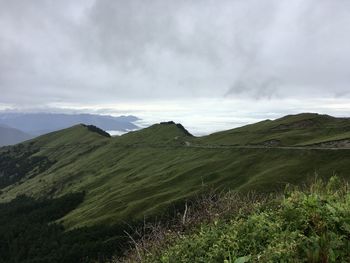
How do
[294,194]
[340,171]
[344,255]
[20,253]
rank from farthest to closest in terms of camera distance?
[20,253], [340,171], [294,194], [344,255]

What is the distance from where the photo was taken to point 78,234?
173875mm

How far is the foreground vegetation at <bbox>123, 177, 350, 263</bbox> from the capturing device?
45.4 feet

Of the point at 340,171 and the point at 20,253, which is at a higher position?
the point at 340,171

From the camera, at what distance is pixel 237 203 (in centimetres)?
2183

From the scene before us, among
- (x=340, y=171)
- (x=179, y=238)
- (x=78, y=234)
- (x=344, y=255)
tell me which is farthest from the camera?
(x=78, y=234)

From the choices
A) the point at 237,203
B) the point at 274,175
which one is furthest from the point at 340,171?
the point at 237,203

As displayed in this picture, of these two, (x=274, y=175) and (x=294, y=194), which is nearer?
(x=294, y=194)

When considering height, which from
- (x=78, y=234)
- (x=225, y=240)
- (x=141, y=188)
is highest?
(x=225, y=240)

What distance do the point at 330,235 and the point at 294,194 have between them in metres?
3.91

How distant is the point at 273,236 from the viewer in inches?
630

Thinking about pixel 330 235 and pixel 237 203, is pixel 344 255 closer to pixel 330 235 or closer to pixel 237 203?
pixel 330 235

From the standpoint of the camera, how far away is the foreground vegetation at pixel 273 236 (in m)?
13.8

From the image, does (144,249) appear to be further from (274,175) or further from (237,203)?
(274,175)

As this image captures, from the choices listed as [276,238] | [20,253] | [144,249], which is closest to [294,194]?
[276,238]
